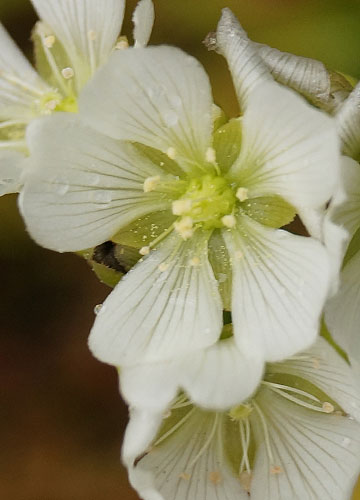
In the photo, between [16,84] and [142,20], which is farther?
[16,84]

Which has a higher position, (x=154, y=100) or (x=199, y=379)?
(x=154, y=100)

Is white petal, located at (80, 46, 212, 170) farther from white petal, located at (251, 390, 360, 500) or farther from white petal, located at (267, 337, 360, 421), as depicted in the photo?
white petal, located at (251, 390, 360, 500)

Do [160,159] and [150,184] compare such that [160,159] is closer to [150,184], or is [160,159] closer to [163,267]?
[150,184]

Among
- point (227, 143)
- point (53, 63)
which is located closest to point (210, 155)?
point (227, 143)

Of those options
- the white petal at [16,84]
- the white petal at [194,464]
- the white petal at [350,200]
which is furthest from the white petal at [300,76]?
the white petal at [194,464]

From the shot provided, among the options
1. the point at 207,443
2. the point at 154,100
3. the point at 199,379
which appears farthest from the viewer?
the point at 207,443

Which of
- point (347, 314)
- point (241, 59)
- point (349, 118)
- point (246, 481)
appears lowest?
point (246, 481)

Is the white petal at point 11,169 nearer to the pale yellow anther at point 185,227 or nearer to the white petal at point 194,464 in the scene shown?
the pale yellow anther at point 185,227

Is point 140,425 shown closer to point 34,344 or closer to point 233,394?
point 233,394

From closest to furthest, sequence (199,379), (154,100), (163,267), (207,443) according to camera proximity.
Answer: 1. (199,379)
2. (154,100)
3. (163,267)
4. (207,443)
